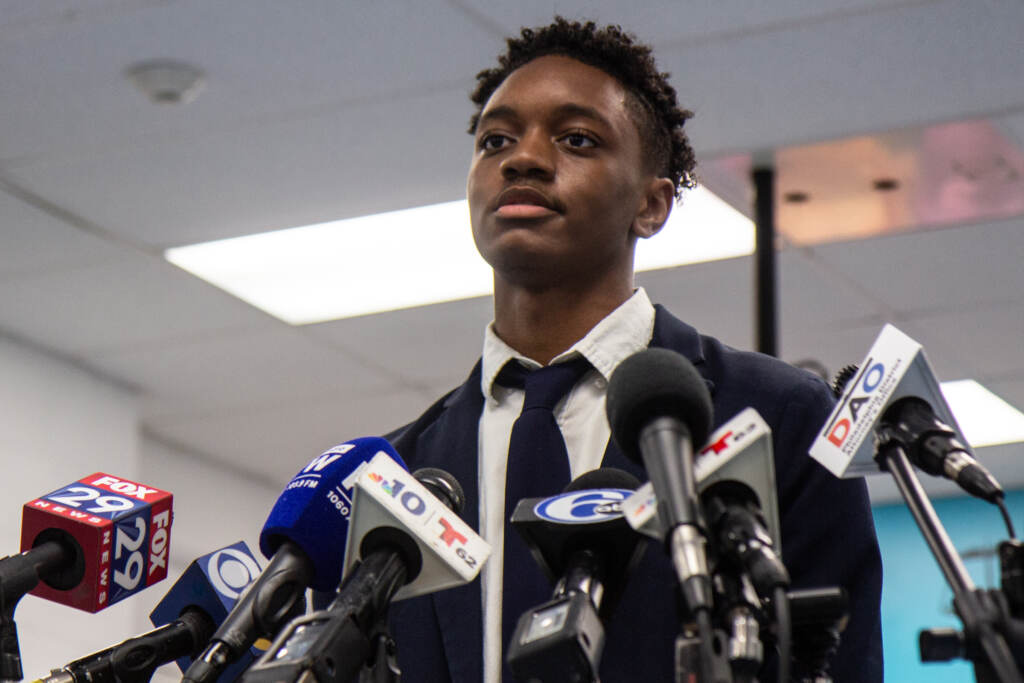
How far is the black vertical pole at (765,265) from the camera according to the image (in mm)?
4016

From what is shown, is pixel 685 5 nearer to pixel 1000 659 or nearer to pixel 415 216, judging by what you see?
pixel 415 216

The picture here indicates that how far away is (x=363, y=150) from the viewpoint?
380 cm

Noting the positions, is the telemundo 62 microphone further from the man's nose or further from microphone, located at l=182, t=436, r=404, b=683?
the man's nose

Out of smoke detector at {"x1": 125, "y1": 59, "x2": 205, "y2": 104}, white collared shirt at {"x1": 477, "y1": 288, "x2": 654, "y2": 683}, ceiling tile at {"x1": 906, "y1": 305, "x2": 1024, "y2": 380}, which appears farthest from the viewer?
ceiling tile at {"x1": 906, "y1": 305, "x2": 1024, "y2": 380}

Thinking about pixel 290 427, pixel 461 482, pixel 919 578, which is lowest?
pixel 461 482

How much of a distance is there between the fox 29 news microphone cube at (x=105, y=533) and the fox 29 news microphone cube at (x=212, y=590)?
0.09 feet

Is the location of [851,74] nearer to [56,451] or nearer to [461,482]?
[461,482]

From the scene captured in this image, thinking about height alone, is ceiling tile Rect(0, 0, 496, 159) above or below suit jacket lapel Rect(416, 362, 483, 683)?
above

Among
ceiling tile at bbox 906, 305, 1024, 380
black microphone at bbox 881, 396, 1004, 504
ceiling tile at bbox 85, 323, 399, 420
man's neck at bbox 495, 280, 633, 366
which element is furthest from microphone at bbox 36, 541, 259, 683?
ceiling tile at bbox 906, 305, 1024, 380

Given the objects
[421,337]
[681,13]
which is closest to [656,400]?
[681,13]

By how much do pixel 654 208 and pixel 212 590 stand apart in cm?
69

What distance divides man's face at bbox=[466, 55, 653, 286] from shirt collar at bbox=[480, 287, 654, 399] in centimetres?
6

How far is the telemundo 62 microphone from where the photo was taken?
1384 millimetres

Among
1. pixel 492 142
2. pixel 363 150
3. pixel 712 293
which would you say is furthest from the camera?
pixel 712 293
